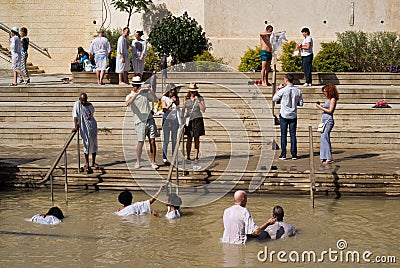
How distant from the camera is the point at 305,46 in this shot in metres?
21.6

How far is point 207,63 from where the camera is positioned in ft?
83.7

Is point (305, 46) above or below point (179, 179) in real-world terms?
above

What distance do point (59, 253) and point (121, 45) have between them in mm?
11561

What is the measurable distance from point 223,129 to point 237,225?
6.87 m

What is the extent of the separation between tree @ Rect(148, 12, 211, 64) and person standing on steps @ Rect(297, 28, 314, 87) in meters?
5.39

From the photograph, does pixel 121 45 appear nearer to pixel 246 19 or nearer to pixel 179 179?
pixel 246 19

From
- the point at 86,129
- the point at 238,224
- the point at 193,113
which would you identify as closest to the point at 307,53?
the point at 193,113

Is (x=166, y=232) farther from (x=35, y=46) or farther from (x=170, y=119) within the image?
(x=35, y=46)

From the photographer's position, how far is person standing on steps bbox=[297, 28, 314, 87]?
2164 cm

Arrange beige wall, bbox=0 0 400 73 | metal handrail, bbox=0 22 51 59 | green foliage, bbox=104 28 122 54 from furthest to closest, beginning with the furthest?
1. metal handrail, bbox=0 22 51 59
2. green foliage, bbox=104 28 122 54
3. beige wall, bbox=0 0 400 73

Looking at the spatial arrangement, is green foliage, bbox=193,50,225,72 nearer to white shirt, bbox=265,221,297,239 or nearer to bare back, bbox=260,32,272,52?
bare back, bbox=260,32,272,52

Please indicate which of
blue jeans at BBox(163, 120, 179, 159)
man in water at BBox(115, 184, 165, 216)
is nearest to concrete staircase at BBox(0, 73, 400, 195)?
blue jeans at BBox(163, 120, 179, 159)

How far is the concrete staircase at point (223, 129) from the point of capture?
15.6 metres

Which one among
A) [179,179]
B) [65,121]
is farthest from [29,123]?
[179,179]
